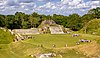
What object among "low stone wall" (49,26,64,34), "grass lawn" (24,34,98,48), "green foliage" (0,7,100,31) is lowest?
"green foliage" (0,7,100,31)

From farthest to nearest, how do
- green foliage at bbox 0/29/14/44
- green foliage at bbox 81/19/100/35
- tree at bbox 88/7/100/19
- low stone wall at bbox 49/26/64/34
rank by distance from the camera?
tree at bbox 88/7/100/19 → green foliage at bbox 81/19/100/35 → low stone wall at bbox 49/26/64/34 → green foliage at bbox 0/29/14/44

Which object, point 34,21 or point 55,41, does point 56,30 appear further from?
point 34,21

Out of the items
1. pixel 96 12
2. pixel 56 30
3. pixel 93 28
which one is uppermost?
pixel 96 12

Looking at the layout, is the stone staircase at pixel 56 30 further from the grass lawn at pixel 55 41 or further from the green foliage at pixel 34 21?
the green foliage at pixel 34 21

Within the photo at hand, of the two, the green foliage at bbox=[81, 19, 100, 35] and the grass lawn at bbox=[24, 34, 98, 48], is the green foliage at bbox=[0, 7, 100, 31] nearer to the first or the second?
the green foliage at bbox=[81, 19, 100, 35]

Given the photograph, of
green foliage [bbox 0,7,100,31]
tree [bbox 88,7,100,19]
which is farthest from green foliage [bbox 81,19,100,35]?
tree [bbox 88,7,100,19]

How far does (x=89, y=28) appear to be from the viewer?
324 feet

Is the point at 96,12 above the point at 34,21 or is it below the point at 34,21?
above

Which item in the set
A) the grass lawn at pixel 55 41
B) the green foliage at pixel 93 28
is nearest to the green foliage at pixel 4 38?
the grass lawn at pixel 55 41

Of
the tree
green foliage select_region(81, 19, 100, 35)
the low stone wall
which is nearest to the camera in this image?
the low stone wall

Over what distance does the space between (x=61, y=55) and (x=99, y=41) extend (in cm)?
1137

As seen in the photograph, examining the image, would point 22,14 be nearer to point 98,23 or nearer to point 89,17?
point 89,17

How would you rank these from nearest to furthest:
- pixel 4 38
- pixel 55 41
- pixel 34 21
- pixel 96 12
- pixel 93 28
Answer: pixel 55 41 → pixel 4 38 → pixel 93 28 → pixel 96 12 → pixel 34 21

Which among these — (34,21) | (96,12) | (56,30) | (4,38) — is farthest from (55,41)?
(96,12)
